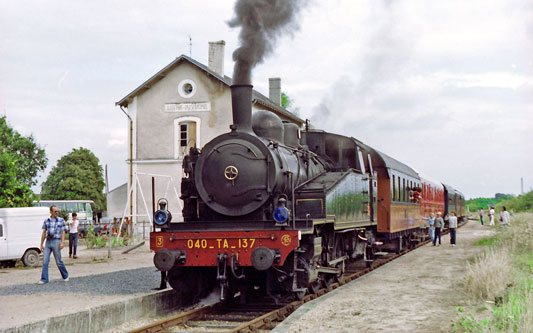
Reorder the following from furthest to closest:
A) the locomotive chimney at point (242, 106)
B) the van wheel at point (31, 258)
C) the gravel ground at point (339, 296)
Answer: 1. the van wheel at point (31, 258)
2. the locomotive chimney at point (242, 106)
3. the gravel ground at point (339, 296)

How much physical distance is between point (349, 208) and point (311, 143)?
6.55ft

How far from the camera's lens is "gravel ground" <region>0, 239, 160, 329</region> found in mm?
8320

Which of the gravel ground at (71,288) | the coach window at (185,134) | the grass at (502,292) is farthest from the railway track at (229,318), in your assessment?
the coach window at (185,134)

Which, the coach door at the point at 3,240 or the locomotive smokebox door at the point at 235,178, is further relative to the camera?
the coach door at the point at 3,240

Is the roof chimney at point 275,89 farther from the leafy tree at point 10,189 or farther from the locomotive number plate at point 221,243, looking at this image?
the locomotive number plate at point 221,243

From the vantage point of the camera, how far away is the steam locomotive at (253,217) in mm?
9008

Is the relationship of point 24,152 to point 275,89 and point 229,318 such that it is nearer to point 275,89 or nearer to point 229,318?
point 275,89

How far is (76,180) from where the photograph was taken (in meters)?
57.3

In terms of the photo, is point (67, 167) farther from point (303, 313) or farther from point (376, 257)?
point (303, 313)

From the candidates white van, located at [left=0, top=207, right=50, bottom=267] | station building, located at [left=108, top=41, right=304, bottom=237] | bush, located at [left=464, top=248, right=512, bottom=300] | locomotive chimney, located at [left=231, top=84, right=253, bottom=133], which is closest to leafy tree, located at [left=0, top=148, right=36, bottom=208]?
white van, located at [left=0, top=207, right=50, bottom=267]

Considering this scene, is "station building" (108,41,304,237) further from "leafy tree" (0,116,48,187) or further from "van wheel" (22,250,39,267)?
"leafy tree" (0,116,48,187)

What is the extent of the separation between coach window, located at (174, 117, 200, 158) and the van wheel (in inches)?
437

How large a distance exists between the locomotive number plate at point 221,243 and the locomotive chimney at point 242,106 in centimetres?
198

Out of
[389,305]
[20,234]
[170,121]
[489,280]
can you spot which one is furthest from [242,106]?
[170,121]
